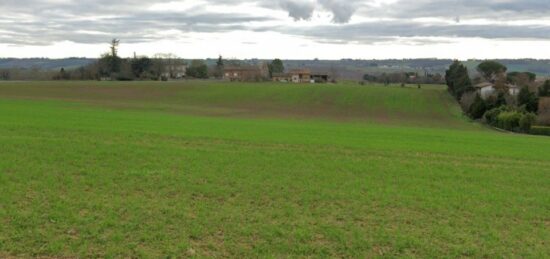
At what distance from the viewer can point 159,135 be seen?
843 inches

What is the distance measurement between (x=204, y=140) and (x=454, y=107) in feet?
232

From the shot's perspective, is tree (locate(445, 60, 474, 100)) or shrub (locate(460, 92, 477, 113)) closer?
shrub (locate(460, 92, 477, 113))

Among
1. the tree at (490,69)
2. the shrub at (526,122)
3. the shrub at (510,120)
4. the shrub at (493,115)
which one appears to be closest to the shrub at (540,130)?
the shrub at (526,122)

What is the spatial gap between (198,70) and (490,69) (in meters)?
75.0

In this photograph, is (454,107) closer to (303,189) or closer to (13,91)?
(13,91)

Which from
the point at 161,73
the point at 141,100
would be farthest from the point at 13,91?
the point at 161,73

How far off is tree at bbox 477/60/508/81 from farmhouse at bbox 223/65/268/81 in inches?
2120

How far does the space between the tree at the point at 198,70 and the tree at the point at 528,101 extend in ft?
299

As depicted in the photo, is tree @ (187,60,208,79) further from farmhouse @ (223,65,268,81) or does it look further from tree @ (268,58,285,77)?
tree @ (268,58,285,77)

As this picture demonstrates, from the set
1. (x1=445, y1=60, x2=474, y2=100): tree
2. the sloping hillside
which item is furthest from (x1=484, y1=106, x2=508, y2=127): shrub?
(x1=445, y1=60, x2=474, y2=100): tree

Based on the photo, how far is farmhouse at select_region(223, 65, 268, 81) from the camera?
13100cm

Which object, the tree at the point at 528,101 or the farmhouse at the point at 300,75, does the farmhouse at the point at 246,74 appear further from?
the tree at the point at 528,101

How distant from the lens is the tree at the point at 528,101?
66438 mm

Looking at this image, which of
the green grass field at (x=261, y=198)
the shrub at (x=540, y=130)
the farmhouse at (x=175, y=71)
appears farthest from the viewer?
the farmhouse at (x=175, y=71)
